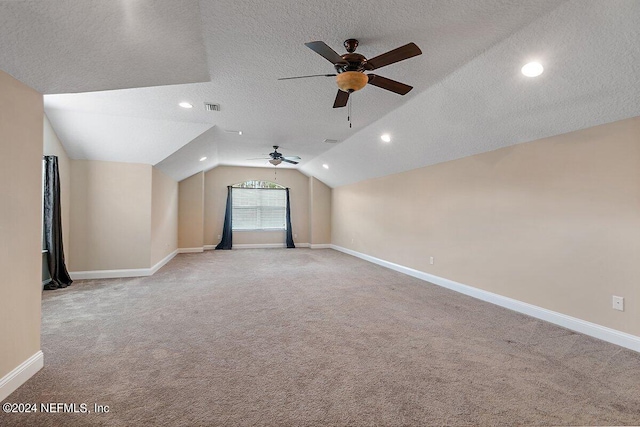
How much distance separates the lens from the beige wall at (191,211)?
8.44 metres

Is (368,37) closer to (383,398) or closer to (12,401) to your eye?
(383,398)

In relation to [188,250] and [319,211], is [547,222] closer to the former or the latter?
[319,211]

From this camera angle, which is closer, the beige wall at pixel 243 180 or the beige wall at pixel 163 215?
the beige wall at pixel 163 215

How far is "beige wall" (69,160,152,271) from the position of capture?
494 cm

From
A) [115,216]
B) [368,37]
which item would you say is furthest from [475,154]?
[115,216]

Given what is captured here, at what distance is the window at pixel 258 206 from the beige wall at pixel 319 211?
981 millimetres

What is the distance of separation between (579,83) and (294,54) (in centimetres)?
248

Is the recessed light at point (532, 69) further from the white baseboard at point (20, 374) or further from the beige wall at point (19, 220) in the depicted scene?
the white baseboard at point (20, 374)

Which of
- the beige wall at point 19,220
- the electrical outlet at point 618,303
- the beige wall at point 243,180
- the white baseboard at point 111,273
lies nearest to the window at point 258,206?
the beige wall at point 243,180

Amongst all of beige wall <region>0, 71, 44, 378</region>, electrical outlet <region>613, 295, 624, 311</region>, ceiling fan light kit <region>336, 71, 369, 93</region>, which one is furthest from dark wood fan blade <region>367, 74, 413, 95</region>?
electrical outlet <region>613, 295, 624, 311</region>

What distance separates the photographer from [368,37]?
7.58 ft

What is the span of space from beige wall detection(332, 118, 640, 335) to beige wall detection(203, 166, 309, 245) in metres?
5.05

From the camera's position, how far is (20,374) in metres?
1.95

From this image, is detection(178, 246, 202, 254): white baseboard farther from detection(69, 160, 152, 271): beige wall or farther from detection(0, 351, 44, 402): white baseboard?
detection(0, 351, 44, 402): white baseboard
